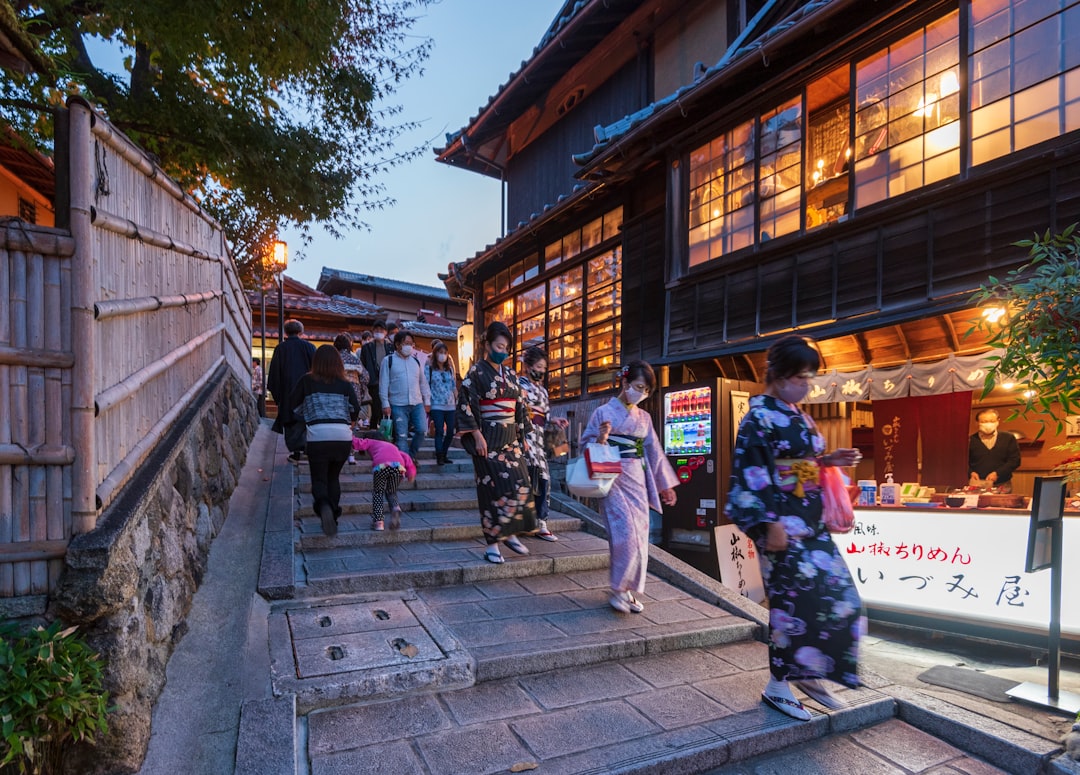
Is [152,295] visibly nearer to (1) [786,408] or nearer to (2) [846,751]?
(1) [786,408]

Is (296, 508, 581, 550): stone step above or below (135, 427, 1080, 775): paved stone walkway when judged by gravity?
above

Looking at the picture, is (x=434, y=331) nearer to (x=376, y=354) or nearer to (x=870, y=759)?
(x=376, y=354)

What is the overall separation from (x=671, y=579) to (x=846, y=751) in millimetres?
2604

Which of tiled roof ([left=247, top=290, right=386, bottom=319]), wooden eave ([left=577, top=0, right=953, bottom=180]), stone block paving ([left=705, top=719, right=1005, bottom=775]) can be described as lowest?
stone block paving ([left=705, top=719, right=1005, bottom=775])

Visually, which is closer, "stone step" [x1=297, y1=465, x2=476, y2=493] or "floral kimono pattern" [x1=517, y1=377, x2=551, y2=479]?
"floral kimono pattern" [x1=517, y1=377, x2=551, y2=479]

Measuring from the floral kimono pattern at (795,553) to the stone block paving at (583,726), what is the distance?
0.45 m

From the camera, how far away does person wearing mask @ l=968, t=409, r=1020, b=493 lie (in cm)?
863

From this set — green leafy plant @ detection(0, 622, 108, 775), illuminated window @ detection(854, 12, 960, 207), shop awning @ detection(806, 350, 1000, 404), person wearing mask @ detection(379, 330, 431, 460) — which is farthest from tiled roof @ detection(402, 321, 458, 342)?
green leafy plant @ detection(0, 622, 108, 775)

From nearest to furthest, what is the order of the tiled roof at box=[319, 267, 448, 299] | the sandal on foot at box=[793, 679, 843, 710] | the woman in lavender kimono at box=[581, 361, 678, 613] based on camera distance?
the sandal on foot at box=[793, 679, 843, 710]
the woman in lavender kimono at box=[581, 361, 678, 613]
the tiled roof at box=[319, 267, 448, 299]

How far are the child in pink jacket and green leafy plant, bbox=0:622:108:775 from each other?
12.5 ft

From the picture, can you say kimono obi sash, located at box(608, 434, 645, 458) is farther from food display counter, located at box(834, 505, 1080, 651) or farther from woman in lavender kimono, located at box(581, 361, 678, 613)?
food display counter, located at box(834, 505, 1080, 651)

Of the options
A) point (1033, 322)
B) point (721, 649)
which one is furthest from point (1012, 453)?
point (721, 649)

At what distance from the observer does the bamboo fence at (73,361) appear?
2.91 meters

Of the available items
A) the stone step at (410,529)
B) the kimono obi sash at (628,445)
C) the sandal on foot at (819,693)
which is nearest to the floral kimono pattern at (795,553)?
the sandal on foot at (819,693)
